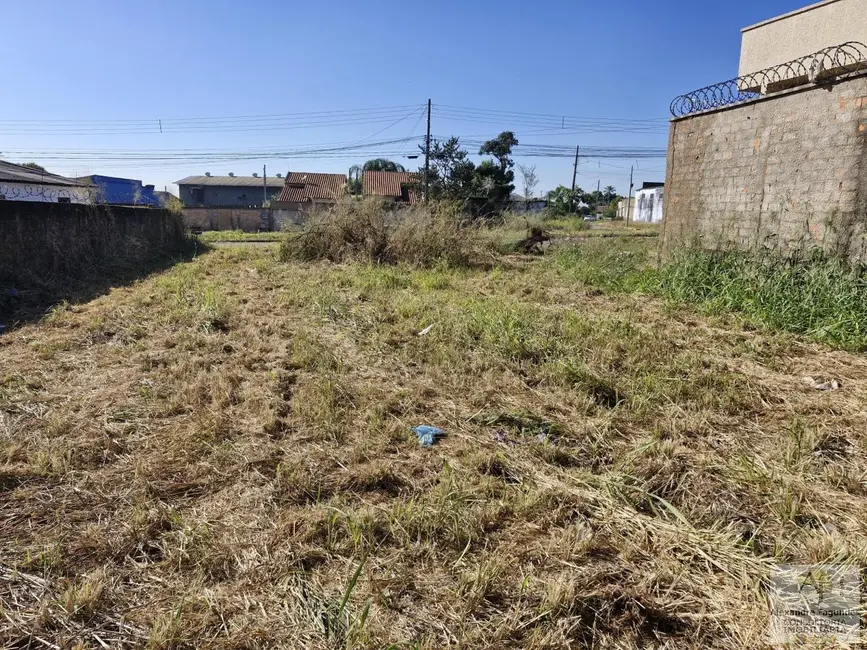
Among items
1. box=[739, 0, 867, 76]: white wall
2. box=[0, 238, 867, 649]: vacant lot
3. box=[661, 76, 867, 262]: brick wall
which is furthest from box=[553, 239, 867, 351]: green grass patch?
box=[739, 0, 867, 76]: white wall

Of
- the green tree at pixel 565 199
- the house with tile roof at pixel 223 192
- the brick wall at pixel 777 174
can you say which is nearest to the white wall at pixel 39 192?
the brick wall at pixel 777 174

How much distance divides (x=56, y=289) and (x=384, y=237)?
523cm

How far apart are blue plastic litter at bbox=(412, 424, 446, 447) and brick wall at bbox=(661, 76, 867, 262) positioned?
4.96 meters

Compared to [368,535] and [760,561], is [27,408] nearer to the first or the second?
[368,535]

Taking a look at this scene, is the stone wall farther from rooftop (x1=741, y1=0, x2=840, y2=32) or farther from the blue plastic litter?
rooftop (x1=741, y1=0, x2=840, y2=32)

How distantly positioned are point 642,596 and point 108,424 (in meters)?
2.82

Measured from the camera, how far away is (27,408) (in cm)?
309

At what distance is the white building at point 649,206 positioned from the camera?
111 ft

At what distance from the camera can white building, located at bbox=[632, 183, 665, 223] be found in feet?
111

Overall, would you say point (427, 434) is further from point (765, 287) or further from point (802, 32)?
point (802, 32)

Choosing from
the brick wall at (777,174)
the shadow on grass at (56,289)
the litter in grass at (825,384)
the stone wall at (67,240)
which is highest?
the brick wall at (777,174)

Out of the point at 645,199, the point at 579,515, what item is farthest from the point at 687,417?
the point at 645,199

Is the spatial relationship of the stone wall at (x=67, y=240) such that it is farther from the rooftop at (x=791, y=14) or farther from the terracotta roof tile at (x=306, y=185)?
the terracotta roof tile at (x=306, y=185)

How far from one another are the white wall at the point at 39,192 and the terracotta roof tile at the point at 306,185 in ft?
53.9
